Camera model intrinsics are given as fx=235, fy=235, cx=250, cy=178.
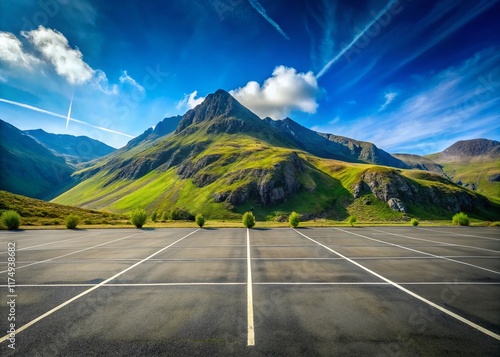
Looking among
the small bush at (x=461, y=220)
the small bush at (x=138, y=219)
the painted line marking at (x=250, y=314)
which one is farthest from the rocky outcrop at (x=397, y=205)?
the painted line marking at (x=250, y=314)

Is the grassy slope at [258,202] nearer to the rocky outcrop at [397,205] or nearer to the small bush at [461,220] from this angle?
the rocky outcrop at [397,205]

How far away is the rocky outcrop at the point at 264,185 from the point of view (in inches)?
4646

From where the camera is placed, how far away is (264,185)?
119500 millimetres

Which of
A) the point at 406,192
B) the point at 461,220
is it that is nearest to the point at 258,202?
the point at 406,192

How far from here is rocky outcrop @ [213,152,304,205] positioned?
118 m

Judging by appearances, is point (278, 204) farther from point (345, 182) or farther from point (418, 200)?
point (418, 200)

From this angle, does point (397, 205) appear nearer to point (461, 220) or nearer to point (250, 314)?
point (461, 220)

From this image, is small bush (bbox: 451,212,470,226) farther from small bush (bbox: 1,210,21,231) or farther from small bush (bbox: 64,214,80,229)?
small bush (bbox: 1,210,21,231)

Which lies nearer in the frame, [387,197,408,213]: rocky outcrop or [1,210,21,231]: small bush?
[1,210,21,231]: small bush

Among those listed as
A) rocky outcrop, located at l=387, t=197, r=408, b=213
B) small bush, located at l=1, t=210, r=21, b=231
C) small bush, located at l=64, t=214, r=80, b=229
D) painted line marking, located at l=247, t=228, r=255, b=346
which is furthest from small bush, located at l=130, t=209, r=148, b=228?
rocky outcrop, located at l=387, t=197, r=408, b=213

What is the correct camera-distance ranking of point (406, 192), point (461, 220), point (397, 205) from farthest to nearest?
point (406, 192) → point (397, 205) → point (461, 220)

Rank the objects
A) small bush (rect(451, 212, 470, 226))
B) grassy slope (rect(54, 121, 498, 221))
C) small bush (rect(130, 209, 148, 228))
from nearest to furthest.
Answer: small bush (rect(130, 209, 148, 228))
small bush (rect(451, 212, 470, 226))
grassy slope (rect(54, 121, 498, 221))

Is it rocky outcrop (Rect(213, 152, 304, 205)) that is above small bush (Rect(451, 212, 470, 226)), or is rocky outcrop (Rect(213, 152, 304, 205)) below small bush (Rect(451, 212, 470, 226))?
above

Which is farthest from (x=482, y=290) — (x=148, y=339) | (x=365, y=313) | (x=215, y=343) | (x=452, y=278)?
(x=148, y=339)
